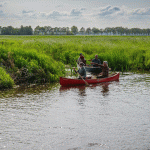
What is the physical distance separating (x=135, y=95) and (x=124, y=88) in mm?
2296

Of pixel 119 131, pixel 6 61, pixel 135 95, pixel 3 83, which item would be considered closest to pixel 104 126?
pixel 119 131

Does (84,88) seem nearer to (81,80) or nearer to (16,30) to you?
(81,80)

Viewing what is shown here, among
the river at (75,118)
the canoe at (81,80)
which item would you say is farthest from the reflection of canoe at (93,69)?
the river at (75,118)

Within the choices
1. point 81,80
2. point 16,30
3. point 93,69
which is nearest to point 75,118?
point 81,80

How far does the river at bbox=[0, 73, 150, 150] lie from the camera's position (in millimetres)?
8320

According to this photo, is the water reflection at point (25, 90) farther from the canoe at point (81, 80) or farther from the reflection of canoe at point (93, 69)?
the reflection of canoe at point (93, 69)

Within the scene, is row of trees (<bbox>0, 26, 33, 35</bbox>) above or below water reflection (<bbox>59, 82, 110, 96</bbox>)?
above

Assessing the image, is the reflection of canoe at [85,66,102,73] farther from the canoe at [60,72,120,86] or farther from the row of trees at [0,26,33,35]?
the row of trees at [0,26,33,35]

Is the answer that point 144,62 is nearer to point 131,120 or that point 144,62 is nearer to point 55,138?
point 131,120

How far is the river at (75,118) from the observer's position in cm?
832

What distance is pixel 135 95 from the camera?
1514cm

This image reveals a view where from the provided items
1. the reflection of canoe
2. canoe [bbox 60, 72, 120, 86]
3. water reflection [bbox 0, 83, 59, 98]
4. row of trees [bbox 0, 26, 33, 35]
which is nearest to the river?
water reflection [bbox 0, 83, 59, 98]

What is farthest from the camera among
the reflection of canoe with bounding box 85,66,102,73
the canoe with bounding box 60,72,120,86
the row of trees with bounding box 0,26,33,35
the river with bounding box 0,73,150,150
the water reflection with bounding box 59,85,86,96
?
the row of trees with bounding box 0,26,33,35

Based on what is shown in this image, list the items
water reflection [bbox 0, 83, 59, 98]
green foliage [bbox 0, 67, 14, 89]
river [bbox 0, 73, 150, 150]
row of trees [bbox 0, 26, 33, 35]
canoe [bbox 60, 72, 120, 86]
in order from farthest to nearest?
row of trees [bbox 0, 26, 33, 35], canoe [bbox 60, 72, 120, 86], green foliage [bbox 0, 67, 14, 89], water reflection [bbox 0, 83, 59, 98], river [bbox 0, 73, 150, 150]
